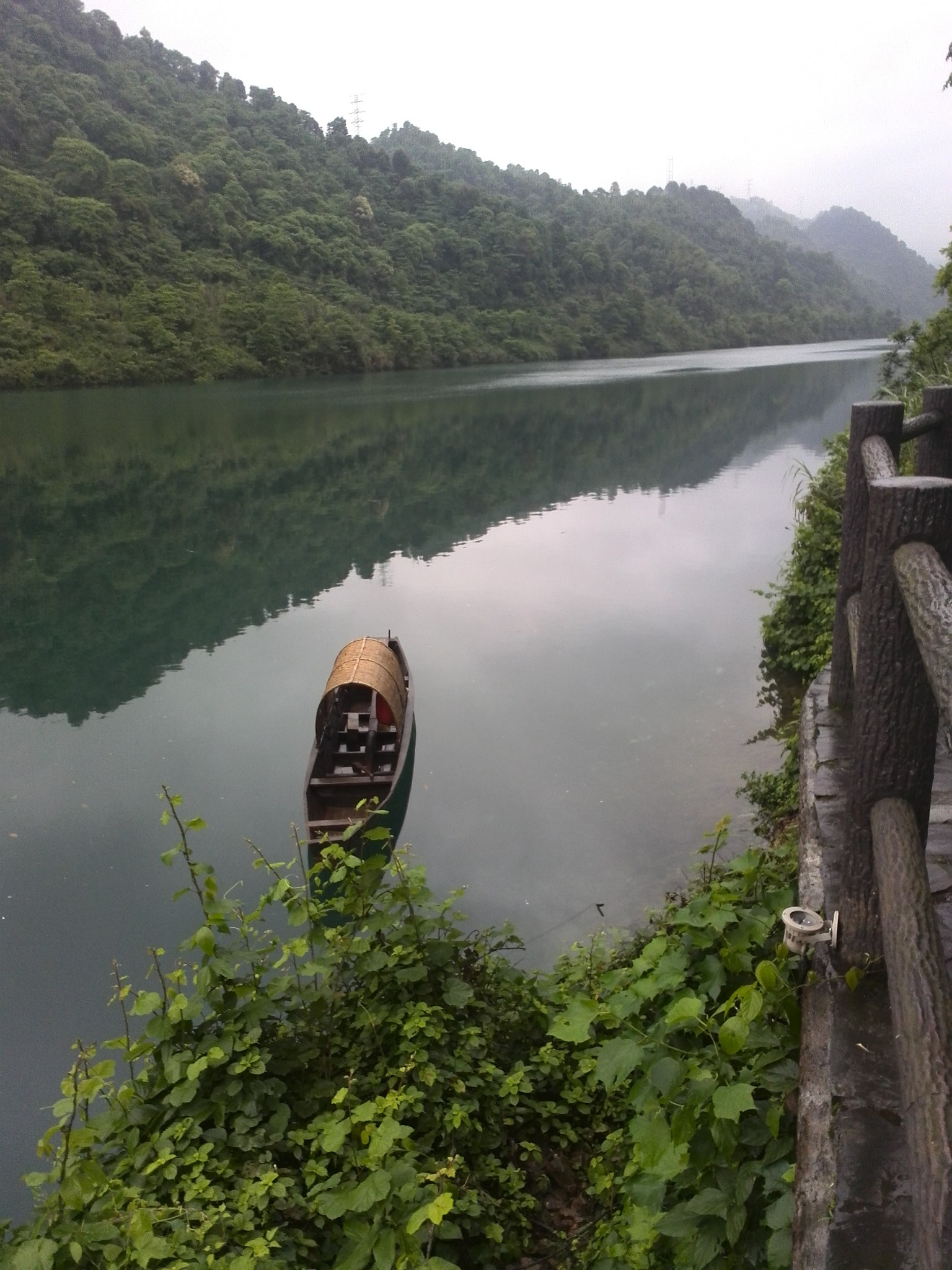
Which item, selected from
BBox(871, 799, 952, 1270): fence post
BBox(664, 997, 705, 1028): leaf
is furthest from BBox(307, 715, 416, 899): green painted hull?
BBox(871, 799, 952, 1270): fence post

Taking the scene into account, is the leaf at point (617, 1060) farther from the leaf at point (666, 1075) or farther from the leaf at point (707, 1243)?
the leaf at point (707, 1243)

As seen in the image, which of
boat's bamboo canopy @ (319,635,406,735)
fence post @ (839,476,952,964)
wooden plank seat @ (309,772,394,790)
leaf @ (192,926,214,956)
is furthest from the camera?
boat's bamboo canopy @ (319,635,406,735)

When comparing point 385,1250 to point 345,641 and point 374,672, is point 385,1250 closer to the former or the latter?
point 374,672

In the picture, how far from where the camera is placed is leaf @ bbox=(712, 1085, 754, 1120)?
1884mm

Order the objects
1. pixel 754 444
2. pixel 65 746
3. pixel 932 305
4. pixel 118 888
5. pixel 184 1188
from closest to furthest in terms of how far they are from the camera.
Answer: pixel 184 1188
pixel 118 888
pixel 65 746
pixel 754 444
pixel 932 305

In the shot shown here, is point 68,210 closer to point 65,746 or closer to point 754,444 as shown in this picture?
point 754,444

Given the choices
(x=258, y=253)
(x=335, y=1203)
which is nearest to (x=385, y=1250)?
(x=335, y=1203)

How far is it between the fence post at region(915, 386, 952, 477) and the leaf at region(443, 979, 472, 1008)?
2.25 m

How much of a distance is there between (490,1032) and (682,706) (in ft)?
20.7

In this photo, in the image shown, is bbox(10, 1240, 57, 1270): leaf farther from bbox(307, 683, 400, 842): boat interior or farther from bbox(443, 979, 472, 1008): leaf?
bbox(307, 683, 400, 842): boat interior

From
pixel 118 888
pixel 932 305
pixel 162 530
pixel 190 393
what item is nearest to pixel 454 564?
pixel 162 530

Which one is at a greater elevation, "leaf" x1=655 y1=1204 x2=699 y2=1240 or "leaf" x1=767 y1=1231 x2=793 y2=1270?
"leaf" x1=767 y1=1231 x2=793 y2=1270

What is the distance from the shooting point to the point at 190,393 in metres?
42.7

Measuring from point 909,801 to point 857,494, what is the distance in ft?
4.94
